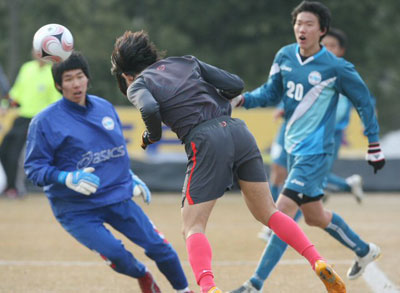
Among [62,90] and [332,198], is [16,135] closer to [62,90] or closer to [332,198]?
[332,198]

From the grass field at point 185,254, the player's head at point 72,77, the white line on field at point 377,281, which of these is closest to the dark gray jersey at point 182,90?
the player's head at point 72,77

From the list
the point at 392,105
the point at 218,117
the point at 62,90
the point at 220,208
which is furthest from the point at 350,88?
the point at 392,105

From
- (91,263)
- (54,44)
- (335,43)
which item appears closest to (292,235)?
(54,44)

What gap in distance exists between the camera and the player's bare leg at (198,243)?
5.03 metres

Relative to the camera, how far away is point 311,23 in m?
6.52

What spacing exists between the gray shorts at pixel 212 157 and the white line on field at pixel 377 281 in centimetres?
171

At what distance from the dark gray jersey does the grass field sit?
170 cm

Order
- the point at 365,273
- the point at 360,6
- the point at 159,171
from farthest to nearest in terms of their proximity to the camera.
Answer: the point at 360,6 → the point at 159,171 → the point at 365,273

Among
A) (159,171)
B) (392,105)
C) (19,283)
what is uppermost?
(19,283)

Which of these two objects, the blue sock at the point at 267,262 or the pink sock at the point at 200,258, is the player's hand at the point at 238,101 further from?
the pink sock at the point at 200,258

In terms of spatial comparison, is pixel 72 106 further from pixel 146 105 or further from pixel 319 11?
pixel 319 11

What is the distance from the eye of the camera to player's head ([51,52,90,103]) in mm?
5959

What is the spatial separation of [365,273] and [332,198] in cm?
699

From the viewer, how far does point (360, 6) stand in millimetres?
26297
